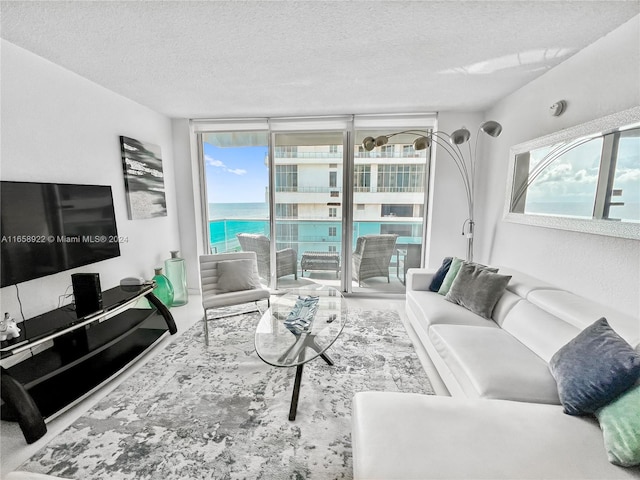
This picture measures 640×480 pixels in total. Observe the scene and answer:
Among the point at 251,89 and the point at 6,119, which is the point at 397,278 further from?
the point at 6,119

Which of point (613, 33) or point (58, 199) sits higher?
point (613, 33)

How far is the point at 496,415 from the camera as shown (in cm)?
126

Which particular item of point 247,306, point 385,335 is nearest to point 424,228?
point 385,335

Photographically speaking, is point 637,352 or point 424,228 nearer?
point 637,352

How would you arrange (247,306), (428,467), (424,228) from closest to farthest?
(428,467), (247,306), (424,228)

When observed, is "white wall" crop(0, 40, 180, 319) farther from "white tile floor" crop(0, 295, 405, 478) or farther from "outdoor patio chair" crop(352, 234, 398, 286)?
"outdoor patio chair" crop(352, 234, 398, 286)

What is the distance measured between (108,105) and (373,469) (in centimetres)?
365

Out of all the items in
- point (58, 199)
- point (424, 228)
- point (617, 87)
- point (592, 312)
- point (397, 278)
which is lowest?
point (397, 278)

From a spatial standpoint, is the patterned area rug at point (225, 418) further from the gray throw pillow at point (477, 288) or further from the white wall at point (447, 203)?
the white wall at point (447, 203)

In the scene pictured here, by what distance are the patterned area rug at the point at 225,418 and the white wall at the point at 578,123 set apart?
1.36 meters

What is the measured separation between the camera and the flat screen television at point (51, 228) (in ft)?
6.10

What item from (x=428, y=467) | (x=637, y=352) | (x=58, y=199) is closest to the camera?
(x=428, y=467)

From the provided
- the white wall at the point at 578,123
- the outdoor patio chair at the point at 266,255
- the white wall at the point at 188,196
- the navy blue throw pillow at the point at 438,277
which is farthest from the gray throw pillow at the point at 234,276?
the white wall at the point at 578,123

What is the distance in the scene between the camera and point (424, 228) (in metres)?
3.90
